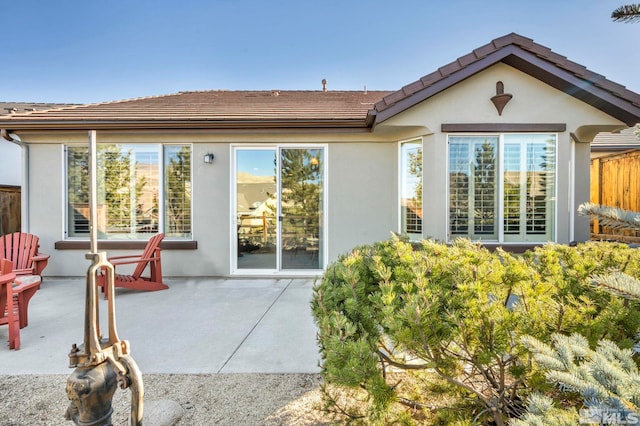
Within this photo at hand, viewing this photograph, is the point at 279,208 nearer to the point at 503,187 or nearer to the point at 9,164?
the point at 503,187

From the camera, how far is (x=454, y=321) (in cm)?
158

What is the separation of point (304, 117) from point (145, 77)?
10.5 metres

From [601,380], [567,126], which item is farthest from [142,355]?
[567,126]

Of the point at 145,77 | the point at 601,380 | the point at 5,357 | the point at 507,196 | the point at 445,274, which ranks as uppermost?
the point at 145,77

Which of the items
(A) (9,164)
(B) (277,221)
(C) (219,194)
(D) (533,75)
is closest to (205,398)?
(B) (277,221)

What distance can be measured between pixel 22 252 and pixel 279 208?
4540mm

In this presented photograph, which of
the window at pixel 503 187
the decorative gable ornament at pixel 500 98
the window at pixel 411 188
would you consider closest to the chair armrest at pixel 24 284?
the window at pixel 411 188

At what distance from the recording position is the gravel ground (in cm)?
220

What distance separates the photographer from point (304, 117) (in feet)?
19.5

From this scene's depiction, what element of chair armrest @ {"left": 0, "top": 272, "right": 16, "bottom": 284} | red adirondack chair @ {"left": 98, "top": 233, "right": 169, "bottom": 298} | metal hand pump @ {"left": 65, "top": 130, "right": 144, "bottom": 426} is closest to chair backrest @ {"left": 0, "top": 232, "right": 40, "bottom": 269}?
red adirondack chair @ {"left": 98, "top": 233, "right": 169, "bottom": 298}

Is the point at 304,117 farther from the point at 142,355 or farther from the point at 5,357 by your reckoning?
the point at 5,357

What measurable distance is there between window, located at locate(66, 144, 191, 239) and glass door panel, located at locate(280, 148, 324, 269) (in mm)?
2002

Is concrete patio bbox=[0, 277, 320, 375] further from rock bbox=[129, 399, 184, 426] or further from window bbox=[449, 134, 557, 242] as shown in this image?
window bbox=[449, 134, 557, 242]

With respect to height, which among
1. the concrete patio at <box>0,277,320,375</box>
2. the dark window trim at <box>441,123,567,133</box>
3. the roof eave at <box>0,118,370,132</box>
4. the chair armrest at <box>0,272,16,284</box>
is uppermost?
the roof eave at <box>0,118,370,132</box>
